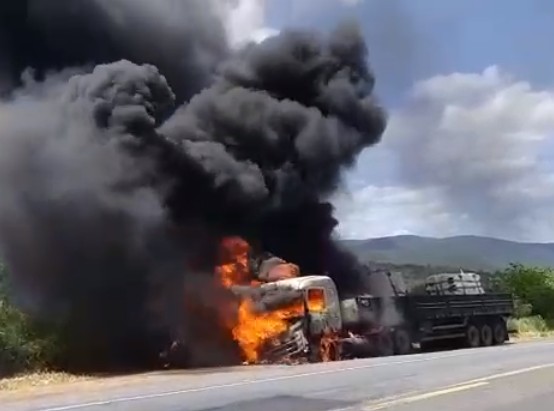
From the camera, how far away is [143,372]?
24609 mm

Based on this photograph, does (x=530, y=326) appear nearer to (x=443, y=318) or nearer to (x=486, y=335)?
(x=486, y=335)

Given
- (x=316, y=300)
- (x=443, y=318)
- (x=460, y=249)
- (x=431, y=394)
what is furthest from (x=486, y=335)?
(x=460, y=249)

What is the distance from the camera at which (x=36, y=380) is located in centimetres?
2203

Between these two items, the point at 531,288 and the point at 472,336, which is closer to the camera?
the point at 472,336

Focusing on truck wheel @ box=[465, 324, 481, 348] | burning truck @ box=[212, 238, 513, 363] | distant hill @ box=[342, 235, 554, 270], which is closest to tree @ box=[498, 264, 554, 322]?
truck wheel @ box=[465, 324, 481, 348]

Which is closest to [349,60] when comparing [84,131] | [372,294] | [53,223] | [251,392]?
[372,294]

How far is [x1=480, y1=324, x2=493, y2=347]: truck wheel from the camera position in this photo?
33.8m

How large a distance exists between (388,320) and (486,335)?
624 cm

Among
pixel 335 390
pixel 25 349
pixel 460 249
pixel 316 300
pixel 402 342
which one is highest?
pixel 460 249

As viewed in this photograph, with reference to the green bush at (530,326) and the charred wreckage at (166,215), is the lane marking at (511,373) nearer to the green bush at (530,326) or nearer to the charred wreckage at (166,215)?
the charred wreckage at (166,215)

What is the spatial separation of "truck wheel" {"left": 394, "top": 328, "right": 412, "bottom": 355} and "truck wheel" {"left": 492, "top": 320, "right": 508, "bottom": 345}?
18.8ft

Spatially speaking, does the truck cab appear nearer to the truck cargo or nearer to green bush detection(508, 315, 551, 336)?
the truck cargo

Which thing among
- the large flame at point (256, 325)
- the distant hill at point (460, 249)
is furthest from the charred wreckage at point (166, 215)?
the distant hill at point (460, 249)

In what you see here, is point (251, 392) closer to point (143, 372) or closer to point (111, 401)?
point (111, 401)
